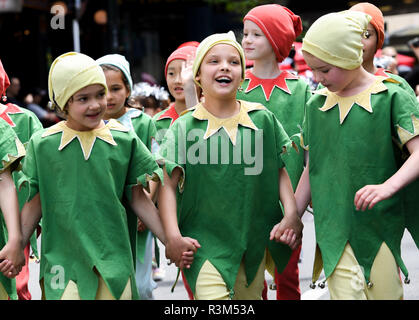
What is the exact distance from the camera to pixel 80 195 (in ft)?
14.4

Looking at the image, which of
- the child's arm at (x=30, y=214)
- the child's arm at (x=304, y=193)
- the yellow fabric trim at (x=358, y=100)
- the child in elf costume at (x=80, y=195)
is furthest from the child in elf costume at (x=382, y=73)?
the child's arm at (x=30, y=214)

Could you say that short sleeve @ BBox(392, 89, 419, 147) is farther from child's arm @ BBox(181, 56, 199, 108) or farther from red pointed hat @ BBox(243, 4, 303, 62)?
red pointed hat @ BBox(243, 4, 303, 62)

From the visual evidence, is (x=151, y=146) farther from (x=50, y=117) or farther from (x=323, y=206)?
(x=50, y=117)

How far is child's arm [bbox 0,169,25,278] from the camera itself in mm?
4371

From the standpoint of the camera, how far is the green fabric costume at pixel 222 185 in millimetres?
4652

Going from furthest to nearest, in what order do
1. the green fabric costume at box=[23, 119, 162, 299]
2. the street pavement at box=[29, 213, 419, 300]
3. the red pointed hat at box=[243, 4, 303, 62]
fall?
the street pavement at box=[29, 213, 419, 300] < the red pointed hat at box=[243, 4, 303, 62] < the green fabric costume at box=[23, 119, 162, 299]

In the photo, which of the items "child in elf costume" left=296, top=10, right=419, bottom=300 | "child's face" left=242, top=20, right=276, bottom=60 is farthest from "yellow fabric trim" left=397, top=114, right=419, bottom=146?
"child's face" left=242, top=20, right=276, bottom=60

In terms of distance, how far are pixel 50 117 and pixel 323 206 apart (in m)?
13.3

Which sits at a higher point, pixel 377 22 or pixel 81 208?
pixel 377 22

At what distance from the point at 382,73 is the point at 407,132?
136 cm

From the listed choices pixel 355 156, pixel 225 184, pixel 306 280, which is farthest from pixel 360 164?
pixel 306 280

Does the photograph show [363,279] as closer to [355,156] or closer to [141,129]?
[355,156]

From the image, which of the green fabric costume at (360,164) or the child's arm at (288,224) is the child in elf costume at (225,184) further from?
the green fabric costume at (360,164)

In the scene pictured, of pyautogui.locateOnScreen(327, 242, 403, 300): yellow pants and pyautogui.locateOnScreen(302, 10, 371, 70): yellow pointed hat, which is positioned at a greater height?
pyautogui.locateOnScreen(302, 10, 371, 70): yellow pointed hat
